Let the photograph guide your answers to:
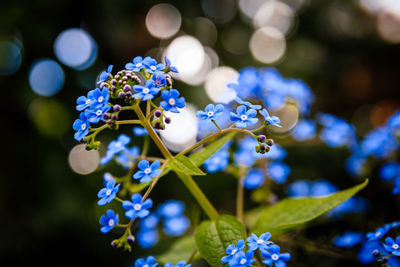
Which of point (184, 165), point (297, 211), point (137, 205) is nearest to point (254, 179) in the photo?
point (297, 211)

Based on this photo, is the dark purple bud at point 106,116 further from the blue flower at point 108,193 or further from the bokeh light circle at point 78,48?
the bokeh light circle at point 78,48

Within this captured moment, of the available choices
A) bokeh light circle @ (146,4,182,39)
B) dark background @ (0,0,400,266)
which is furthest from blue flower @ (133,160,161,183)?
bokeh light circle @ (146,4,182,39)

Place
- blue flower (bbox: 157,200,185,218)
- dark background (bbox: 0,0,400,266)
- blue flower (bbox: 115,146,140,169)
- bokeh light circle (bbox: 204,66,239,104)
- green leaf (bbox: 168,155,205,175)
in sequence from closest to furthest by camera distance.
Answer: green leaf (bbox: 168,155,205,175) → blue flower (bbox: 115,146,140,169) → blue flower (bbox: 157,200,185,218) → dark background (bbox: 0,0,400,266) → bokeh light circle (bbox: 204,66,239,104)

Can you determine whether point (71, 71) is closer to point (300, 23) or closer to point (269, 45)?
point (269, 45)

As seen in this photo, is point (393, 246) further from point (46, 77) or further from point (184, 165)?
point (46, 77)

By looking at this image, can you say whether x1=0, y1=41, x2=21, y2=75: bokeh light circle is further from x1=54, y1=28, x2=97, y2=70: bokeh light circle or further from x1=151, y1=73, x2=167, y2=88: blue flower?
x1=151, y1=73, x2=167, y2=88: blue flower

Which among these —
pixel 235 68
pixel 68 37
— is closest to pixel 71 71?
pixel 68 37
